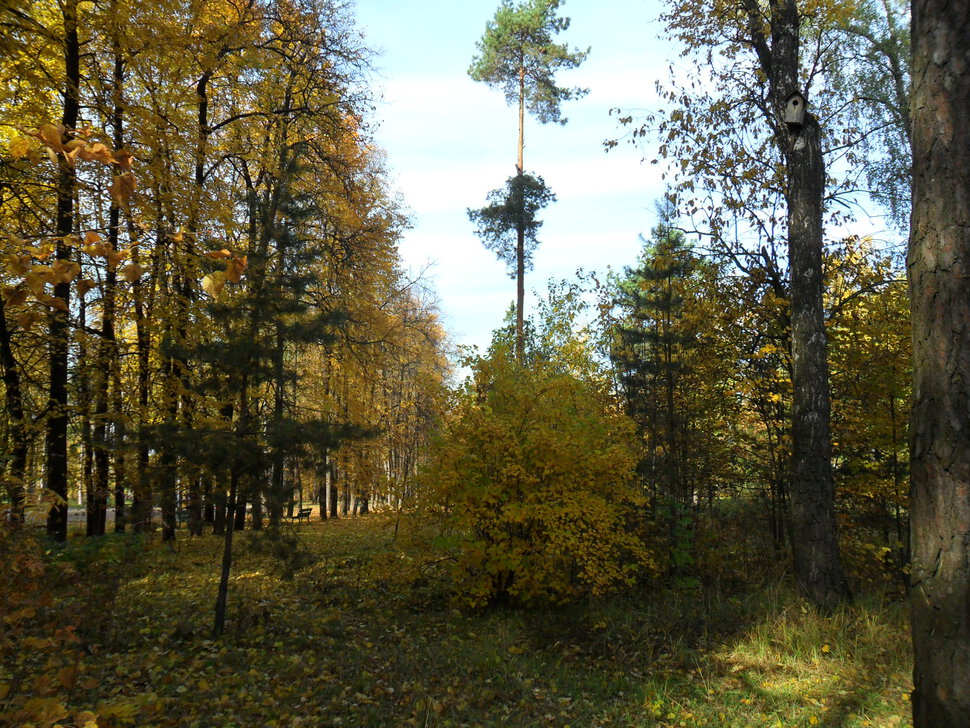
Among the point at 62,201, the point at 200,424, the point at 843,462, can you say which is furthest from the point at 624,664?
the point at 62,201

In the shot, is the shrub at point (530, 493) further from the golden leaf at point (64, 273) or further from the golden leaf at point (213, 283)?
the golden leaf at point (64, 273)

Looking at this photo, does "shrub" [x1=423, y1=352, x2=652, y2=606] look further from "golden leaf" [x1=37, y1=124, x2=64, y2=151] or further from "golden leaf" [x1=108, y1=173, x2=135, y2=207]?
"golden leaf" [x1=37, y1=124, x2=64, y2=151]

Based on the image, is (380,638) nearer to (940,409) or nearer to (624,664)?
(624,664)

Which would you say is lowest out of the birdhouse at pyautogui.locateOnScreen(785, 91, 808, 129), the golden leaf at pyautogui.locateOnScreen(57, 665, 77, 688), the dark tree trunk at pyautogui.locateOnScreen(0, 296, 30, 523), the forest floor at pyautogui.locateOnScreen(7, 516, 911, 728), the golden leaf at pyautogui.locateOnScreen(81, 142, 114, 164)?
the forest floor at pyautogui.locateOnScreen(7, 516, 911, 728)

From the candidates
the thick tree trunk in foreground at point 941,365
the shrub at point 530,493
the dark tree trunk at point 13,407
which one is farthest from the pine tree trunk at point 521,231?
the thick tree trunk in foreground at point 941,365

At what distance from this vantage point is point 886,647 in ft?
19.1

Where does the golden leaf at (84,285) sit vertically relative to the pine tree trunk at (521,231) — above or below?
below

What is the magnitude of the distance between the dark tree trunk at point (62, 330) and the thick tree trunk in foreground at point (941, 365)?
9.33m

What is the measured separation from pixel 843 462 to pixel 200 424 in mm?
9544

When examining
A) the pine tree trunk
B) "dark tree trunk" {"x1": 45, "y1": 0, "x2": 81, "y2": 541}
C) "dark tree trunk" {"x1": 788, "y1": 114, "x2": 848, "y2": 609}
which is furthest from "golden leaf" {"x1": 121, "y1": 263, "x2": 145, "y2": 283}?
the pine tree trunk

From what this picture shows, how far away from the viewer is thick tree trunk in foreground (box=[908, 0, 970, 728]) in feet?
11.1

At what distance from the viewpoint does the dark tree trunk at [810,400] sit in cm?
719

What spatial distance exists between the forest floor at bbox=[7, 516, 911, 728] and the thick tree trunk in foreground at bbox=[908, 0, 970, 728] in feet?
5.21

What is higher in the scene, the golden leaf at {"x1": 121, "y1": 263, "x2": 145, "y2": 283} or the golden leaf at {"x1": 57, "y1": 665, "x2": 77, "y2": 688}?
the golden leaf at {"x1": 121, "y1": 263, "x2": 145, "y2": 283}
